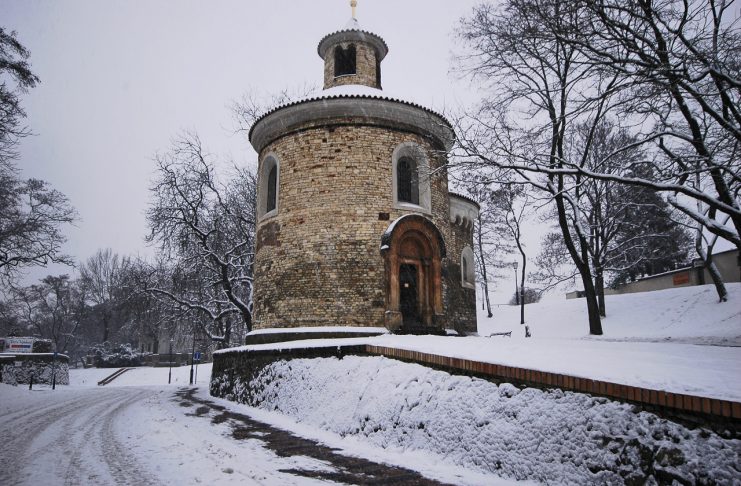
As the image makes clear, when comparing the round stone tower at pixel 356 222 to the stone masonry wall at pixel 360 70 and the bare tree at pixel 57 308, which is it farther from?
the bare tree at pixel 57 308

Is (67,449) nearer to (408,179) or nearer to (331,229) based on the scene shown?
(331,229)

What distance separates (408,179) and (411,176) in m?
0.12

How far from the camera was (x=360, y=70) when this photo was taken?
54.3 ft

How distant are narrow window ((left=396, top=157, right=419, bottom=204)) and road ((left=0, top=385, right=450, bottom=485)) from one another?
7.46 meters

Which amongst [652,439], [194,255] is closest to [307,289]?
[652,439]

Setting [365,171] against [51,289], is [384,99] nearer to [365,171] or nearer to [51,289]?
[365,171]

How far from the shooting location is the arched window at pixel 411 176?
13484mm

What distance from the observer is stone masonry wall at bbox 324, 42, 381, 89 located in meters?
16.5

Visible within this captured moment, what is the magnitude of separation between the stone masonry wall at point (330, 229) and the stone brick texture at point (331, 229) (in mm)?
26

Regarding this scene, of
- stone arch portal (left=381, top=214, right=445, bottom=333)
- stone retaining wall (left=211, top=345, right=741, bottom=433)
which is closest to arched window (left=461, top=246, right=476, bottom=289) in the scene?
stone arch portal (left=381, top=214, right=445, bottom=333)

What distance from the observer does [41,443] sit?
7512mm

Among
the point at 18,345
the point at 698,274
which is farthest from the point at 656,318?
the point at 18,345

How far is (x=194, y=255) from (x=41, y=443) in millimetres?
15300

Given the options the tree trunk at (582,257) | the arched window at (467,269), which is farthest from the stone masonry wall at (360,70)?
the tree trunk at (582,257)
